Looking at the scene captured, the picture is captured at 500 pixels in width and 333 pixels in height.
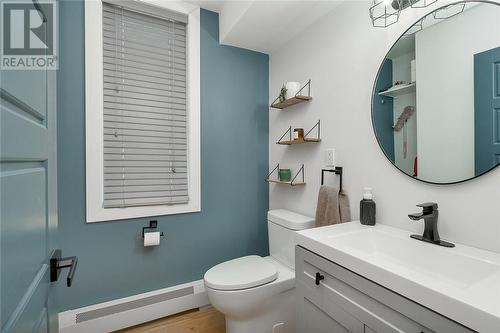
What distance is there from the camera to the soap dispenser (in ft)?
4.23

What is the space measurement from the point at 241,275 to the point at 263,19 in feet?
5.69

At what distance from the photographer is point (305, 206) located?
182 centimetres

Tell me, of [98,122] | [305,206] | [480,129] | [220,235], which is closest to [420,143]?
[480,129]

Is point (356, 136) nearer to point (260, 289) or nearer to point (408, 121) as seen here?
point (408, 121)

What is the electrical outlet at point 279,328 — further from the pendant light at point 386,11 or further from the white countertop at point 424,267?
the pendant light at point 386,11

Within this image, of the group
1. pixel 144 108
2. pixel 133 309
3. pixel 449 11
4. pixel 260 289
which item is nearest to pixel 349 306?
pixel 260 289

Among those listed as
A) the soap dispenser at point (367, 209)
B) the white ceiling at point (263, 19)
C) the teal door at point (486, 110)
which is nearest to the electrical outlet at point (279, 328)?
the soap dispenser at point (367, 209)

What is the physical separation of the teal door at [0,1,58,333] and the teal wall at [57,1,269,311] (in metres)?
0.89

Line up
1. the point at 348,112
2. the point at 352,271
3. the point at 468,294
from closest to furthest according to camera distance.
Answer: the point at 468,294
the point at 352,271
the point at 348,112

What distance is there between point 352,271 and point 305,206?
955 mm

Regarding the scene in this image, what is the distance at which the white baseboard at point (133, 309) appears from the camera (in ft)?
5.07

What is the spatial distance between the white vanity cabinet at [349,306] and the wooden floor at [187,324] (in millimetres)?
858

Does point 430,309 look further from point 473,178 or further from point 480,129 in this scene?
point 480,129

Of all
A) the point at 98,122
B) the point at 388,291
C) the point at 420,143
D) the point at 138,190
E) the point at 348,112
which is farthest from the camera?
the point at 138,190
